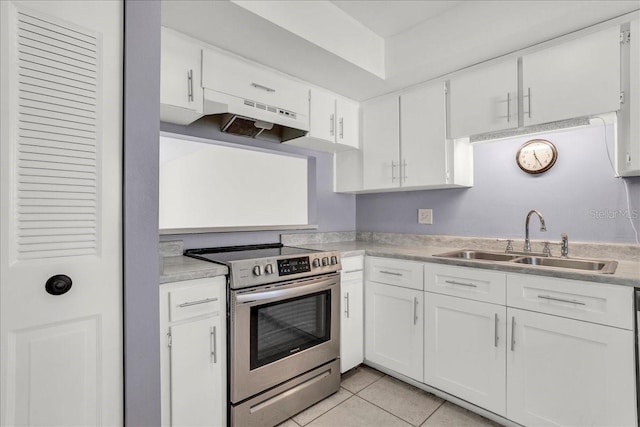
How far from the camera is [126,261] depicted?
1.07m

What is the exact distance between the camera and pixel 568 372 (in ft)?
5.16

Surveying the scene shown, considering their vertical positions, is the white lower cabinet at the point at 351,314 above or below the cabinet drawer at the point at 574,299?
below

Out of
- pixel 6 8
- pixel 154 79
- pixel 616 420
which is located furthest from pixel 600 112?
pixel 6 8

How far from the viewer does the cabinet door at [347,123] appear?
106 inches

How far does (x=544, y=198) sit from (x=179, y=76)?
2397mm

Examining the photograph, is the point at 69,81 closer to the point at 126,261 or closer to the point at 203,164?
the point at 126,261

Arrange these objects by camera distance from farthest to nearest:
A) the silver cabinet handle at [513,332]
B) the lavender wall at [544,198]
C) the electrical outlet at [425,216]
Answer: the electrical outlet at [425,216] → the lavender wall at [544,198] → the silver cabinet handle at [513,332]

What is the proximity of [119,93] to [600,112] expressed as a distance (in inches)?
88.3

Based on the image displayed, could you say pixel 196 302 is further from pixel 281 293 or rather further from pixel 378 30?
pixel 378 30

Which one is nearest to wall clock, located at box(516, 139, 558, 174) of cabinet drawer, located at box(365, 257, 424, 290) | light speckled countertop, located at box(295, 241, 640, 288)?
light speckled countertop, located at box(295, 241, 640, 288)

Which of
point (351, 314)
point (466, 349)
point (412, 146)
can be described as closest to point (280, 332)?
point (351, 314)

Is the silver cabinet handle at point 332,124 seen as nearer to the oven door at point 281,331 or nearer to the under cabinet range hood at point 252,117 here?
the under cabinet range hood at point 252,117

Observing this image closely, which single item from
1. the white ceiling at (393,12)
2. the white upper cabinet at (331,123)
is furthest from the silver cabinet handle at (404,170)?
the white ceiling at (393,12)

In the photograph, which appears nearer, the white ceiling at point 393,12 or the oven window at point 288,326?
the oven window at point 288,326
